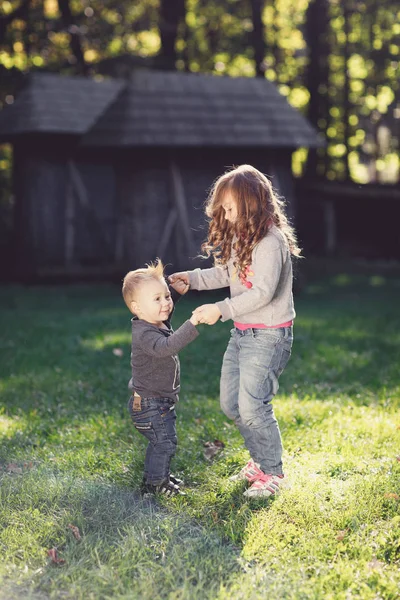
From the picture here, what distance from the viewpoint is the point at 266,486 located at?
428 cm

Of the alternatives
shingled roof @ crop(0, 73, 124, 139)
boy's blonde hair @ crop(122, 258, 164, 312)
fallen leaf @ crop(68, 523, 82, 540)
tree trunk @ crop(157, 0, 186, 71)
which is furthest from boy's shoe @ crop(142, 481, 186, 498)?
tree trunk @ crop(157, 0, 186, 71)

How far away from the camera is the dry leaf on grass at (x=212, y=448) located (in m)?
4.97

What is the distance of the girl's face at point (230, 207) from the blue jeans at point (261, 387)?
1.99 feet

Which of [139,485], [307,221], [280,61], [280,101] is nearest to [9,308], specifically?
[280,101]

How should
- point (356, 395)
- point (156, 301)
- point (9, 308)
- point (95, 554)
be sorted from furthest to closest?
point (9, 308), point (356, 395), point (156, 301), point (95, 554)

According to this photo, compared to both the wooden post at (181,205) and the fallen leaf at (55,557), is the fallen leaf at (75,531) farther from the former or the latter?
the wooden post at (181,205)

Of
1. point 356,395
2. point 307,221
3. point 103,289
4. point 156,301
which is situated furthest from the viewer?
point 307,221

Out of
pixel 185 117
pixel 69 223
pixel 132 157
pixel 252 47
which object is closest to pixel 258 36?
pixel 252 47

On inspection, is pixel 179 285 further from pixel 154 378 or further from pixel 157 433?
pixel 157 433

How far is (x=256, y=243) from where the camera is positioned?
4.19 meters

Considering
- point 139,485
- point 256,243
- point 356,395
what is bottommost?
point 356,395

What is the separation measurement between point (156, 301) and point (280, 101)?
1213cm

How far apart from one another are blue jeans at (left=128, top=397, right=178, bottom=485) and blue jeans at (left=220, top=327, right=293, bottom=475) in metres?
0.40

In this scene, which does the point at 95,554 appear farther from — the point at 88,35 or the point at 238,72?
the point at 238,72
